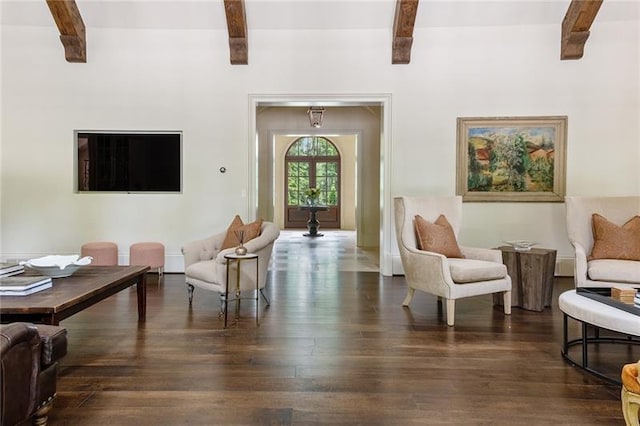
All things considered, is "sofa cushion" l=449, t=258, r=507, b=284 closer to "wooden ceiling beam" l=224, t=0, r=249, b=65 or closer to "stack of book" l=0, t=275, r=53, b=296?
"stack of book" l=0, t=275, r=53, b=296

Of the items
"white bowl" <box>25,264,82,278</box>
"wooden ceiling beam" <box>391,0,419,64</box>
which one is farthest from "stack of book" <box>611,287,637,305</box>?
"white bowl" <box>25,264,82,278</box>

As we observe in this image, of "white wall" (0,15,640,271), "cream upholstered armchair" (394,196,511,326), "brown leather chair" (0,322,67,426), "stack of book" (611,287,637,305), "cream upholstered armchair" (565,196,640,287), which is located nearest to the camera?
"brown leather chair" (0,322,67,426)

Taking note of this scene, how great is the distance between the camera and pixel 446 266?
11.2 feet

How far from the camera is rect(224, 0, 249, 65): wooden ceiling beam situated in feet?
15.5

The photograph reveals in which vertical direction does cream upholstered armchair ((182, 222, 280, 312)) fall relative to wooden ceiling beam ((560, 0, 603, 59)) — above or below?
below

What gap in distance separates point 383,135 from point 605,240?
9.23 feet

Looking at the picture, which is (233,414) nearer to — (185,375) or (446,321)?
(185,375)

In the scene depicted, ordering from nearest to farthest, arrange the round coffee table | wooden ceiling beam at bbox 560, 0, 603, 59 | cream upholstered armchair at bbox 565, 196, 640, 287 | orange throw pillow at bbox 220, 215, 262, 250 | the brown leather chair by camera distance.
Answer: the brown leather chair < the round coffee table < cream upholstered armchair at bbox 565, 196, 640, 287 < orange throw pillow at bbox 220, 215, 262, 250 < wooden ceiling beam at bbox 560, 0, 603, 59

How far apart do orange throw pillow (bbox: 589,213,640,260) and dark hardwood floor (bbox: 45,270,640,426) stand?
32.1 inches

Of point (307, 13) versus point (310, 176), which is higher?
point (307, 13)

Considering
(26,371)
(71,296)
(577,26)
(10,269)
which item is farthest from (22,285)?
(577,26)

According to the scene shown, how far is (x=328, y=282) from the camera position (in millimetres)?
4918

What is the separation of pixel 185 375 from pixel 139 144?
3.98 m

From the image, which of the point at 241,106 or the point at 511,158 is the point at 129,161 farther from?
the point at 511,158
